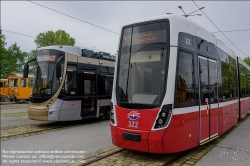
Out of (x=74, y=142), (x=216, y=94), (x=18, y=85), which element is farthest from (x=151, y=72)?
(x=18, y=85)

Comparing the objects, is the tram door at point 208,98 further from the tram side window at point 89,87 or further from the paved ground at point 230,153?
the tram side window at point 89,87

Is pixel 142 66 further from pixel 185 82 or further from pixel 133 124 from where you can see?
pixel 133 124

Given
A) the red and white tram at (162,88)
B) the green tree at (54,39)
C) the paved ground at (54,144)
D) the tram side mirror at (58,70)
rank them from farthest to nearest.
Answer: the green tree at (54,39) → the tram side mirror at (58,70) → the paved ground at (54,144) → the red and white tram at (162,88)

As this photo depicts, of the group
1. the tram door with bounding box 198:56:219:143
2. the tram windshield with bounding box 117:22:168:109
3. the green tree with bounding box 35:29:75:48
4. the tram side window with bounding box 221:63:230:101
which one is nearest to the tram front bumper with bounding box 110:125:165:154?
the tram windshield with bounding box 117:22:168:109

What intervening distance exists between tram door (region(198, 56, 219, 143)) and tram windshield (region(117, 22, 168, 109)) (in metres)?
1.50

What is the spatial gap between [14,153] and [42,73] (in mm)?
4845

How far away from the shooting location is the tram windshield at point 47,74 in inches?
403

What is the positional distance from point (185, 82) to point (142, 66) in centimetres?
111

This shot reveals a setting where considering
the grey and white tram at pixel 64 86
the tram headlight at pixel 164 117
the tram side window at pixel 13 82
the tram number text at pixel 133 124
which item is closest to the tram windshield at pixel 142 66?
the tram headlight at pixel 164 117

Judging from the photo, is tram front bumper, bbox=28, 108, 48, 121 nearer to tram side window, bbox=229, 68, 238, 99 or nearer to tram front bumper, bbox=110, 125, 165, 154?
tram front bumper, bbox=110, 125, 165, 154

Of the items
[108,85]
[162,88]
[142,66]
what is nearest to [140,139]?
[162,88]

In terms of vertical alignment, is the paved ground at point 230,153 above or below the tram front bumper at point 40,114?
below

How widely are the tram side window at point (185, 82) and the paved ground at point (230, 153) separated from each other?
1.38 m

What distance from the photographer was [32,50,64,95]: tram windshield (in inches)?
403
